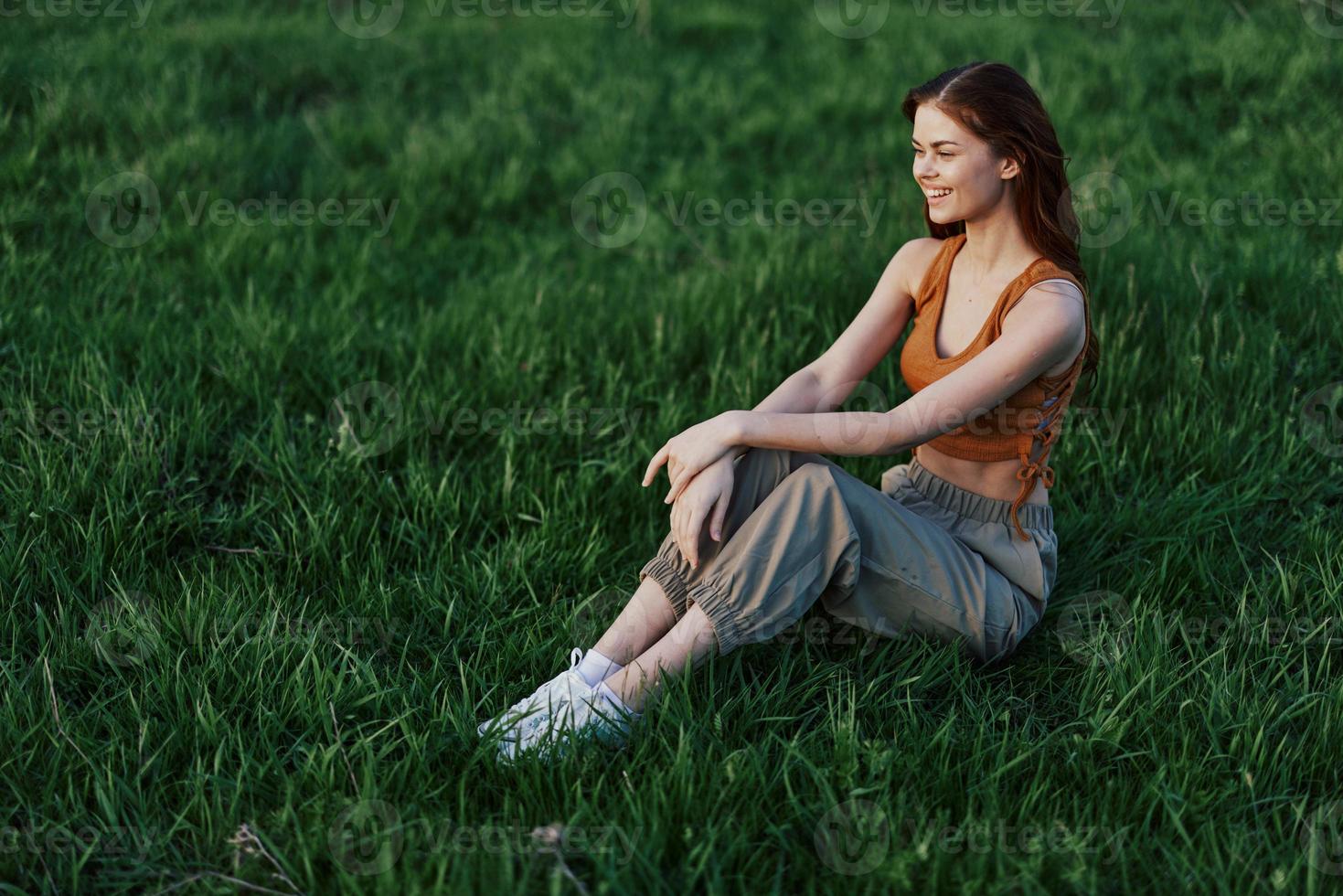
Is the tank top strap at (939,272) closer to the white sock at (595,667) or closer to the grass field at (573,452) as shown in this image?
the grass field at (573,452)

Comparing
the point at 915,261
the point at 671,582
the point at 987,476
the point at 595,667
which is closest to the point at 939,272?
the point at 915,261

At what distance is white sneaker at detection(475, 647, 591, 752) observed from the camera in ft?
6.99

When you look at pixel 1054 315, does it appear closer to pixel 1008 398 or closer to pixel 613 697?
pixel 1008 398

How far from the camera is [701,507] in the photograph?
2188 mm

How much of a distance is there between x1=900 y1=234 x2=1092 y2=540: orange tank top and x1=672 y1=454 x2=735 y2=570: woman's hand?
538 mm

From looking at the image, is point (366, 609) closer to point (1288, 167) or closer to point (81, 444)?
point (81, 444)

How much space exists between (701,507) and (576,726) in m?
0.50

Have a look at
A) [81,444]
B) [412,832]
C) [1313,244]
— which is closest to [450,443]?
[81,444]

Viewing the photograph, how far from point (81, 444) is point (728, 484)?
5.93ft

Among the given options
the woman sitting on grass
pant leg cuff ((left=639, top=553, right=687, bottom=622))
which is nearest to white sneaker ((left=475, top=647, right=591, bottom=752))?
the woman sitting on grass

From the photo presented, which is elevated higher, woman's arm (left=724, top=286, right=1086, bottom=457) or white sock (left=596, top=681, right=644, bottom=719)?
woman's arm (left=724, top=286, right=1086, bottom=457)

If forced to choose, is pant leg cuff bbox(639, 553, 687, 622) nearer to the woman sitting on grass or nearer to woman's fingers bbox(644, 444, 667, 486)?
the woman sitting on grass

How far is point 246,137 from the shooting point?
480 cm

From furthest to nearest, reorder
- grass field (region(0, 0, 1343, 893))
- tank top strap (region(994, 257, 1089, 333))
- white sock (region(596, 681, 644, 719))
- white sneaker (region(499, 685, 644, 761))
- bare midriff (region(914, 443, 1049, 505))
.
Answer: bare midriff (region(914, 443, 1049, 505)), tank top strap (region(994, 257, 1089, 333)), white sock (region(596, 681, 644, 719)), white sneaker (region(499, 685, 644, 761)), grass field (region(0, 0, 1343, 893))
